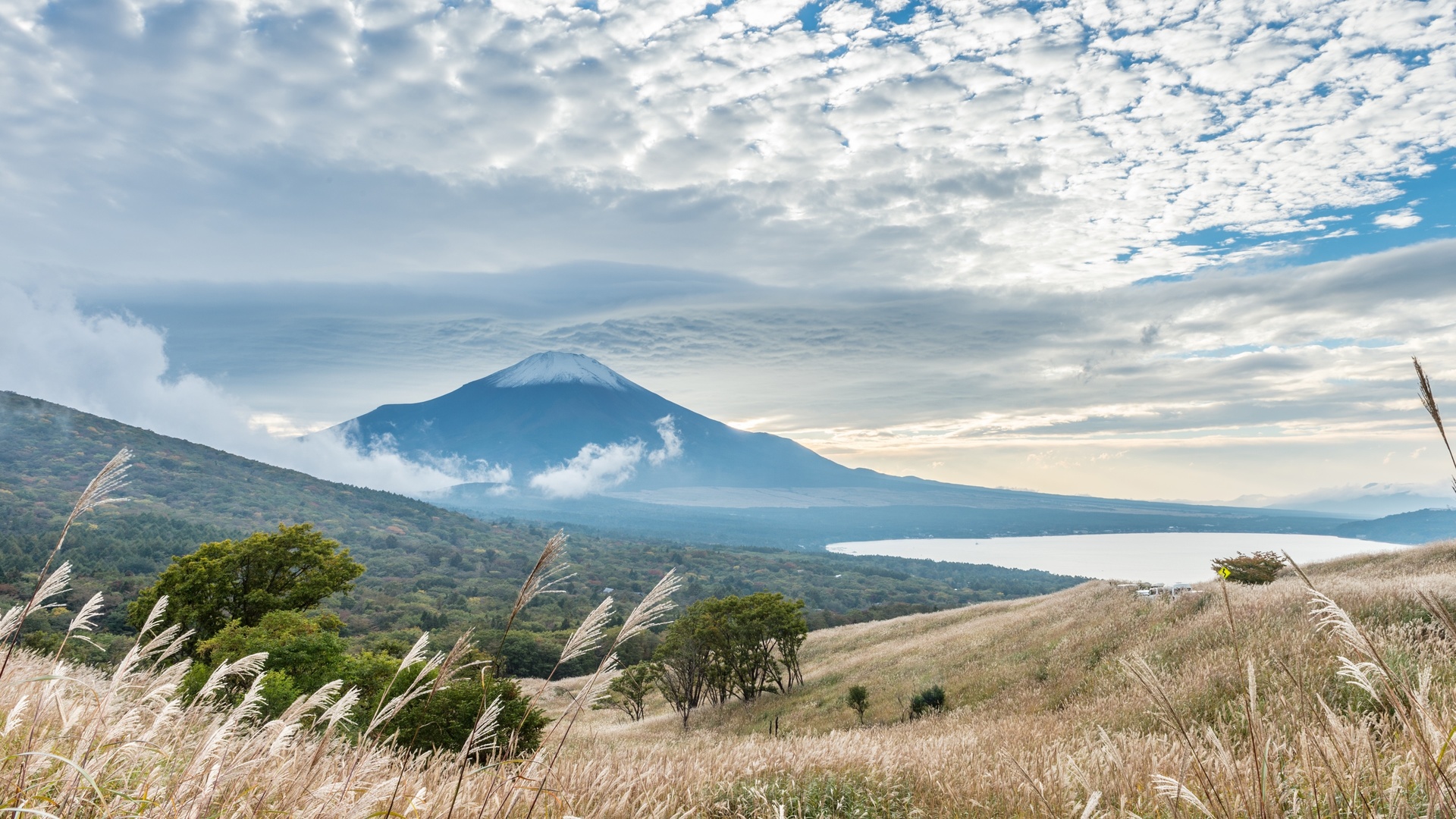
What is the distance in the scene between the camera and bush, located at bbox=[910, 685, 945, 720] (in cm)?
2170

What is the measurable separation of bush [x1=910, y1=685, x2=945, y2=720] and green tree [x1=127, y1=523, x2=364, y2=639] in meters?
25.2

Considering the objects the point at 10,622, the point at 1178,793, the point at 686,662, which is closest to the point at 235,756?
the point at 10,622

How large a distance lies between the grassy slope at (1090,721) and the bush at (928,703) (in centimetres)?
73

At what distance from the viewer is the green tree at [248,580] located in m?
31.8

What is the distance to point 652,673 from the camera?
45.6m

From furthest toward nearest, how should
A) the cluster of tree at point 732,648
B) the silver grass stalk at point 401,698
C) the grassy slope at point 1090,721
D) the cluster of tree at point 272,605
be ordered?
1. the cluster of tree at point 732,648
2. the cluster of tree at point 272,605
3. the grassy slope at point 1090,721
4. the silver grass stalk at point 401,698

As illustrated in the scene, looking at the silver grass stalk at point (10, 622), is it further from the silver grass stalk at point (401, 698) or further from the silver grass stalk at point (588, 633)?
the silver grass stalk at point (588, 633)

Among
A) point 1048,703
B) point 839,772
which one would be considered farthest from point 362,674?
point 839,772

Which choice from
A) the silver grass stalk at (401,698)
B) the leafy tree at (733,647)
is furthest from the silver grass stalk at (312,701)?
the leafy tree at (733,647)

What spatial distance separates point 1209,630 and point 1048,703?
168 inches

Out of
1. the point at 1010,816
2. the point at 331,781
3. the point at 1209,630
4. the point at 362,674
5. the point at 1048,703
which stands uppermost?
the point at 331,781

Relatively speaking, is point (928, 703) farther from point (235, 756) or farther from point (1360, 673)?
point (235, 756)

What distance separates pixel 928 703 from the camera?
22547 millimetres

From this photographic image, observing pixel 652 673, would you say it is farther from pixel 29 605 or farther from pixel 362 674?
pixel 29 605
